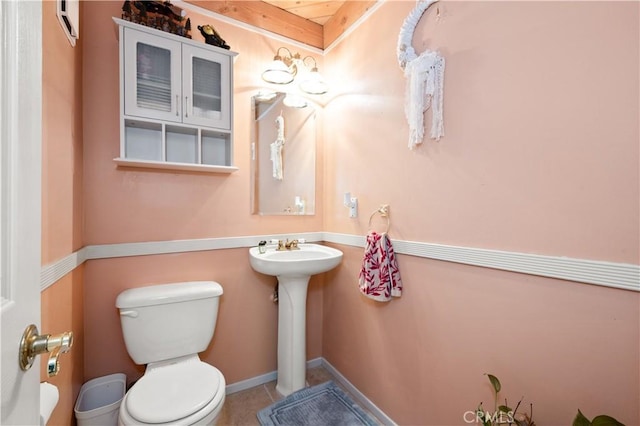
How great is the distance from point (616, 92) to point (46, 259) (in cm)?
188

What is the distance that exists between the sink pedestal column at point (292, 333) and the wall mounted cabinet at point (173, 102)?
2.77 feet

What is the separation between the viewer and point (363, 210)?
1.74 metres

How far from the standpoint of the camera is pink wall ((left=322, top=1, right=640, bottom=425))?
0.82 metres

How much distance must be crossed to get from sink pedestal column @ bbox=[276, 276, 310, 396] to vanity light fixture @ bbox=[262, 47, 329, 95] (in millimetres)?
1309

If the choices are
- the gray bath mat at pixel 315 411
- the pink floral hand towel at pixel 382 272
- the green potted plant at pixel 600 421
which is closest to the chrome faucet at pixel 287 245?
the pink floral hand towel at pixel 382 272

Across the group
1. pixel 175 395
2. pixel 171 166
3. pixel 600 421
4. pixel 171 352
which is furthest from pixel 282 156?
pixel 600 421

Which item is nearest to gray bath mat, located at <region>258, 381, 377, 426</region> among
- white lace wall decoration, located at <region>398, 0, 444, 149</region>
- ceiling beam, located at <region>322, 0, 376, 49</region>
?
white lace wall decoration, located at <region>398, 0, 444, 149</region>

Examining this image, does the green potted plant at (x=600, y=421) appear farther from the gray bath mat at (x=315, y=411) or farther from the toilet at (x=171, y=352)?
the toilet at (x=171, y=352)

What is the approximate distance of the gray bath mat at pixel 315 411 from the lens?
155cm

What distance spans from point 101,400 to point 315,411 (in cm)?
116

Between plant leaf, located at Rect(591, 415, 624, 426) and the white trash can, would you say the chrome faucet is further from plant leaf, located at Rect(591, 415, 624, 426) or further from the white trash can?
plant leaf, located at Rect(591, 415, 624, 426)

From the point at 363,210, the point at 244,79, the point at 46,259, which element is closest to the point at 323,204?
the point at 363,210

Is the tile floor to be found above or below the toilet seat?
below

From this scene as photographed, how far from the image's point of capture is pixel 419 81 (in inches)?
51.5
